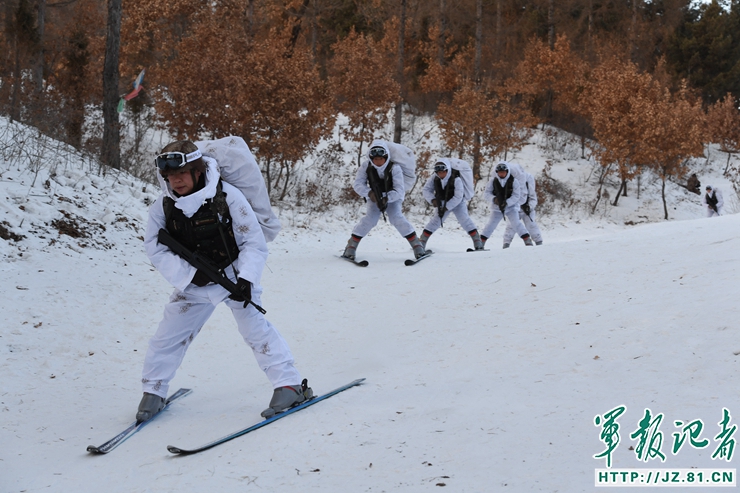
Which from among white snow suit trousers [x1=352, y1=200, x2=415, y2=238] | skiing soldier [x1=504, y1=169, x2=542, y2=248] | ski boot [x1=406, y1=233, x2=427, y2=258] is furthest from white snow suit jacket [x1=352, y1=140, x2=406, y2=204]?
skiing soldier [x1=504, y1=169, x2=542, y2=248]

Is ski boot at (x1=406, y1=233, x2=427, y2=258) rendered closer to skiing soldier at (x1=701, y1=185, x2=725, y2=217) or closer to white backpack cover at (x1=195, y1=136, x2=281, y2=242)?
white backpack cover at (x1=195, y1=136, x2=281, y2=242)

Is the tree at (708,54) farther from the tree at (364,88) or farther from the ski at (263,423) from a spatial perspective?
the ski at (263,423)

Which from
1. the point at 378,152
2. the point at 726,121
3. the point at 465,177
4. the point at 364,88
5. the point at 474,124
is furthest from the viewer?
Result: the point at 726,121

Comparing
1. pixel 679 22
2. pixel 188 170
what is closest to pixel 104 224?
pixel 188 170

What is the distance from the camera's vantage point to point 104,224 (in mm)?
9633

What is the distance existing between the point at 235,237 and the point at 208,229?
0.67 ft

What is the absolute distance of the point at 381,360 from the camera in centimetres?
565

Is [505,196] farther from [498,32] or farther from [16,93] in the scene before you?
[498,32]

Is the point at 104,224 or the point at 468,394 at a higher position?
the point at 104,224

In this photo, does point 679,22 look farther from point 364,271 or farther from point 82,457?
point 82,457

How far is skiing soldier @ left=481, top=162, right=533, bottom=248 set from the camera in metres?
13.0

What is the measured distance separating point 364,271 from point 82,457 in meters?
5.96

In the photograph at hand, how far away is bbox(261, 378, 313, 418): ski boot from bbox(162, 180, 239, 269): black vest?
0.98 meters

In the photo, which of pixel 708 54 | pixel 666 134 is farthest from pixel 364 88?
pixel 708 54
